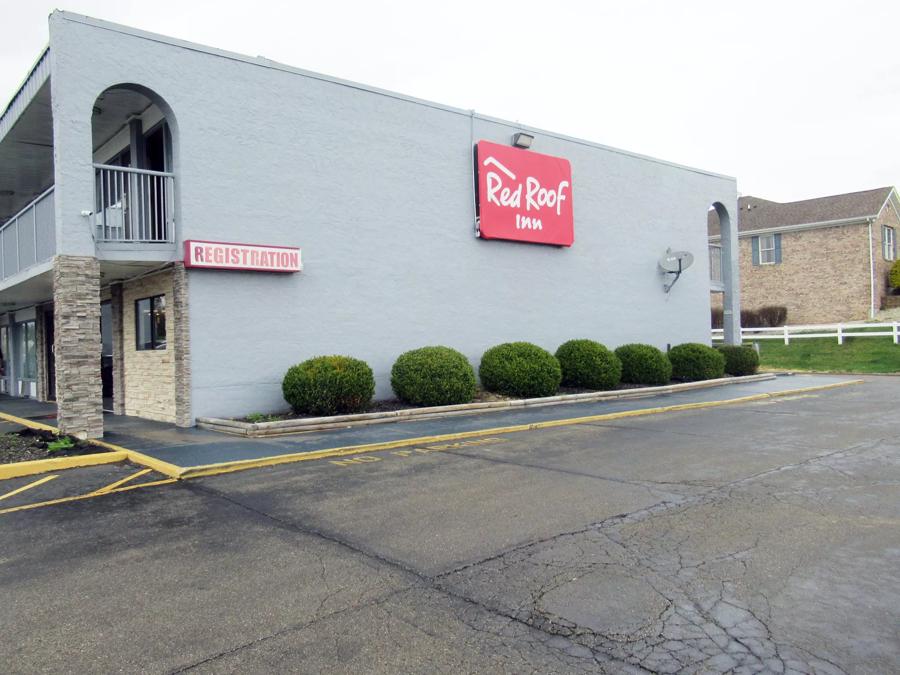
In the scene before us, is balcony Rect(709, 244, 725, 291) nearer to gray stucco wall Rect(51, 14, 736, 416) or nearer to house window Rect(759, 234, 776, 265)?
gray stucco wall Rect(51, 14, 736, 416)

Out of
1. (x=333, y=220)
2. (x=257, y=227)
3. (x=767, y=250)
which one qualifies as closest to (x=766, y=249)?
(x=767, y=250)

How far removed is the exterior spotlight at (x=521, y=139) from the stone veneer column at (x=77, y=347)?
36.4 feet

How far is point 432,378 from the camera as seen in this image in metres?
13.8

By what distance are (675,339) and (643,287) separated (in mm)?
2373

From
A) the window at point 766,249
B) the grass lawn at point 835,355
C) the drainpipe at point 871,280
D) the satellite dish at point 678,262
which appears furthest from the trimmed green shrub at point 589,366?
the window at point 766,249

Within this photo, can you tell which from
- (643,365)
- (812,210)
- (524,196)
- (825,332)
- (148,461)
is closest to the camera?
(148,461)

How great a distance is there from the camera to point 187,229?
12.2 m

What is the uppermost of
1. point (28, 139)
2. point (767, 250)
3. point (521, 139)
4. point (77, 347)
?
point (521, 139)

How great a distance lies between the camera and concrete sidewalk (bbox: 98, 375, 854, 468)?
9.45 meters

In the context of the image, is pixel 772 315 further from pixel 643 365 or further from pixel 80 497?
pixel 80 497

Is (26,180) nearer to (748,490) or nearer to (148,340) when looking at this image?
(148,340)

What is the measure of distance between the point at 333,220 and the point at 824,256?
33.0 meters

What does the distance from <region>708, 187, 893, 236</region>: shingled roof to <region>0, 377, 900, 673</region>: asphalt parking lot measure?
111 feet

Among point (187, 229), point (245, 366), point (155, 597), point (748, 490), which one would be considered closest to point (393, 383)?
point (245, 366)
